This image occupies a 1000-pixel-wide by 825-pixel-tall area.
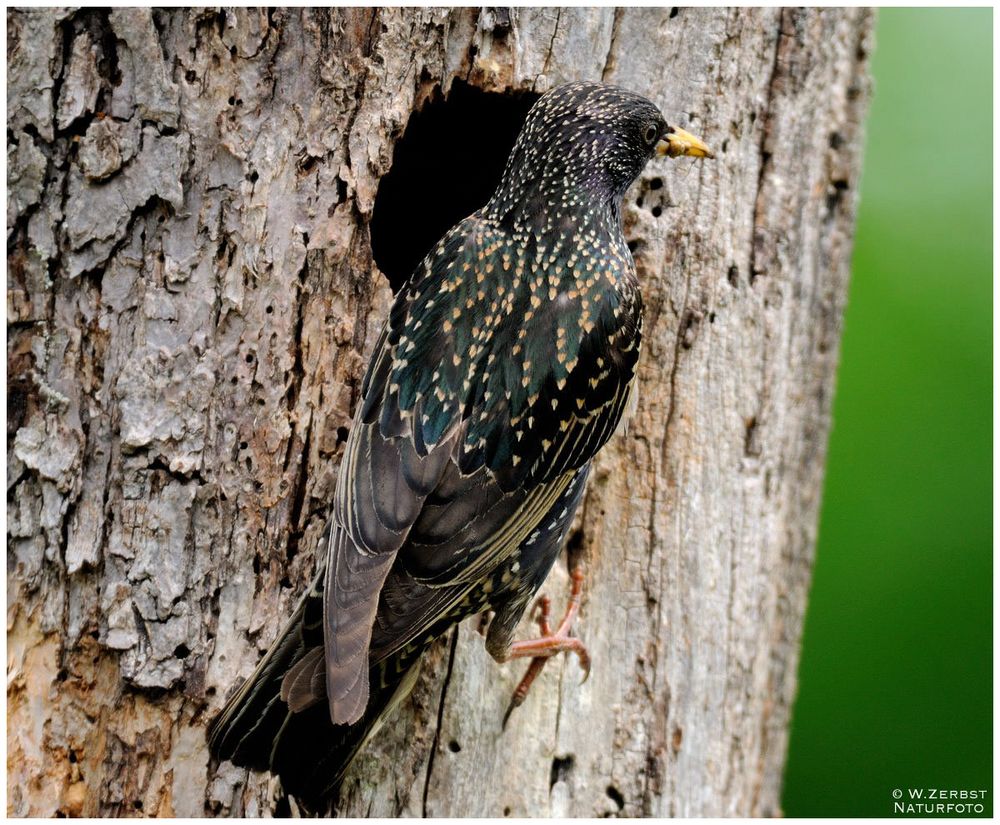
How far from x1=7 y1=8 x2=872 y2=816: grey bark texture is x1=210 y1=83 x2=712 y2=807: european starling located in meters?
0.14

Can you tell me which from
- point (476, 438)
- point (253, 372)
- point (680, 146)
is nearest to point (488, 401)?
point (476, 438)

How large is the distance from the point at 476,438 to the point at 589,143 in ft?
2.91

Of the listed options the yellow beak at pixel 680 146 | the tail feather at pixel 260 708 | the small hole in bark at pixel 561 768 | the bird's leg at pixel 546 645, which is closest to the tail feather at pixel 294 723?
the tail feather at pixel 260 708

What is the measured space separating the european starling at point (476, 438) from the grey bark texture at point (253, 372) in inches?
5.6

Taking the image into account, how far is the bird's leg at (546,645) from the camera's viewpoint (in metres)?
2.94

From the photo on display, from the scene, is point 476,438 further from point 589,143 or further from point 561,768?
point 561,768

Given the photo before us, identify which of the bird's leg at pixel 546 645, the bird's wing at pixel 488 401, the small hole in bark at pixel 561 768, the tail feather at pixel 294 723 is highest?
the bird's wing at pixel 488 401

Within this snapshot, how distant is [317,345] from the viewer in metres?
2.68

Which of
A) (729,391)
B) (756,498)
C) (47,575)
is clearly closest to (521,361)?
(729,391)

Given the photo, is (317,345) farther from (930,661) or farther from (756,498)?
(930,661)

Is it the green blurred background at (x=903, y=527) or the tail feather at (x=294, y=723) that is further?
the green blurred background at (x=903, y=527)

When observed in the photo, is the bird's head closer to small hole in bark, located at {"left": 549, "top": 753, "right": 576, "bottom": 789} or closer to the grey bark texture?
the grey bark texture

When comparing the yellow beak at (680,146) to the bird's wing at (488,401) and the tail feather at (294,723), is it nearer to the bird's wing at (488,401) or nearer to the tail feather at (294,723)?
the bird's wing at (488,401)

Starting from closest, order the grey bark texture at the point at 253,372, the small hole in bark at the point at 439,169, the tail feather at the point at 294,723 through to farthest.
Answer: the tail feather at the point at 294,723 → the grey bark texture at the point at 253,372 → the small hole in bark at the point at 439,169
